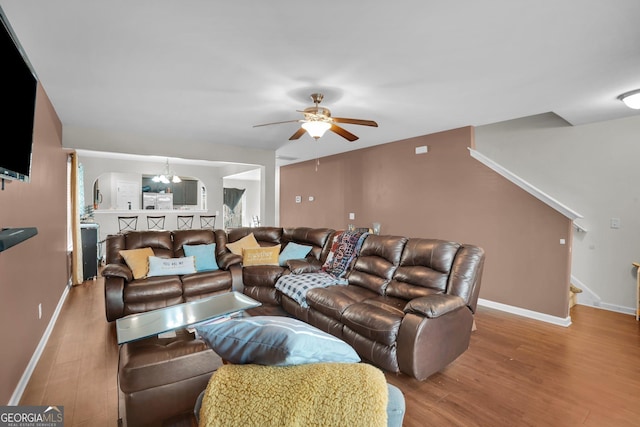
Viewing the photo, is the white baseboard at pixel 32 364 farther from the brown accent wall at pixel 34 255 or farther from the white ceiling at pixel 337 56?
the white ceiling at pixel 337 56

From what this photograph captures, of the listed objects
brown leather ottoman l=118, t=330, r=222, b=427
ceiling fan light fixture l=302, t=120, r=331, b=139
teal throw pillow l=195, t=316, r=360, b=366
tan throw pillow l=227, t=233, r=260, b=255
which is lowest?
brown leather ottoman l=118, t=330, r=222, b=427

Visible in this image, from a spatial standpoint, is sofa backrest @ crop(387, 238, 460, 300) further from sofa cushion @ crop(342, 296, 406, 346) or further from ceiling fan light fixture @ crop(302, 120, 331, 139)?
ceiling fan light fixture @ crop(302, 120, 331, 139)

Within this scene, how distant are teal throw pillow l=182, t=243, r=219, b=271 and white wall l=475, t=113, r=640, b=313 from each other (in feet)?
15.6

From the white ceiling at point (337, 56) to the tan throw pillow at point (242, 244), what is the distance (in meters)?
1.76

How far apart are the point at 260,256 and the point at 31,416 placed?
270cm

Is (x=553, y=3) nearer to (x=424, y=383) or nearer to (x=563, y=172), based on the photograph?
(x=424, y=383)

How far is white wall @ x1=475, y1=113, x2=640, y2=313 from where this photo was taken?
3902 mm

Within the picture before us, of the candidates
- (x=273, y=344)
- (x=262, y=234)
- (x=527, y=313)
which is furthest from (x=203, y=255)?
(x=527, y=313)

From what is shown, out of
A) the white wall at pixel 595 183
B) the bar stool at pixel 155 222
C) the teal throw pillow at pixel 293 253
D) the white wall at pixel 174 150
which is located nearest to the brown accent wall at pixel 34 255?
the white wall at pixel 174 150

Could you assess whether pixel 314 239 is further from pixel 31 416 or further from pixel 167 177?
pixel 167 177

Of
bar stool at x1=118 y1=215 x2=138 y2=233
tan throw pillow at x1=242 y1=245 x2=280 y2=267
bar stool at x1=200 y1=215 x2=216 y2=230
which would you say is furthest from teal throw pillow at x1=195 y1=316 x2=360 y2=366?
bar stool at x1=200 y1=215 x2=216 y2=230

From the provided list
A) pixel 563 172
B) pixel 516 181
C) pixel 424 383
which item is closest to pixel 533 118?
pixel 563 172

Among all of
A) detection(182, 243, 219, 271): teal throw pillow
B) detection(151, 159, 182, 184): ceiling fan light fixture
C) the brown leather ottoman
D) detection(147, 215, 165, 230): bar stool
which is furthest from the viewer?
detection(147, 215, 165, 230): bar stool

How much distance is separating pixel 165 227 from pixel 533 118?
885cm
